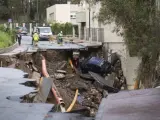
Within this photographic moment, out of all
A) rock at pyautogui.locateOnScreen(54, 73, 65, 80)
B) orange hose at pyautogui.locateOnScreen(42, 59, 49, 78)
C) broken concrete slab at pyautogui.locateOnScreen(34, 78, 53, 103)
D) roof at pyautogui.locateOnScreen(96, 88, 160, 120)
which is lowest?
rock at pyautogui.locateOnScreen(54, 73, 65, 80)

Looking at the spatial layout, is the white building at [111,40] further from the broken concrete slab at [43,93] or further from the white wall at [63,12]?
the white wall at [63,12]

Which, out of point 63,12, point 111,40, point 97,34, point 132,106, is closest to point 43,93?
point 132,106

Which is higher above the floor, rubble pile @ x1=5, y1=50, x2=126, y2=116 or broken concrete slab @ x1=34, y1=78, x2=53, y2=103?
broken concrete slab @ x1=34, y1=78, x2=53, y2=103

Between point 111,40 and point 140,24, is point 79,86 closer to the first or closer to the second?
point 140,24

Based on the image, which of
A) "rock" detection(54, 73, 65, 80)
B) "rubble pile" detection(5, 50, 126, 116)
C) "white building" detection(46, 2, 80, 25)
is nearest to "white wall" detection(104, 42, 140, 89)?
A: "rubble pile" detection(5, 50, 126, 116)

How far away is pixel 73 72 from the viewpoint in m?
33.8

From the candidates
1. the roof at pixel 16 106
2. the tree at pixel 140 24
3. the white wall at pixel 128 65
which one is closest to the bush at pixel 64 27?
the white wall at pixel 128 65

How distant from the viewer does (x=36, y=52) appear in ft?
112

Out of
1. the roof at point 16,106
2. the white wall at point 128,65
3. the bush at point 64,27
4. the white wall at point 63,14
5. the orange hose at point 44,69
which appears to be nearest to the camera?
the roof at point 16,106

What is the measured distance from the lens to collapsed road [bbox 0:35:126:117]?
22625 mm

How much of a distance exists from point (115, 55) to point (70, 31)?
128 ft

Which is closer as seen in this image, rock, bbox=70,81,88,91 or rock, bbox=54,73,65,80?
rock, bbox=70,81,88,91

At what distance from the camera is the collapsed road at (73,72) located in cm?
2262

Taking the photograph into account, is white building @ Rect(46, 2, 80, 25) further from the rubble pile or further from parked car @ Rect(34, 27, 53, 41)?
the rubble pile
